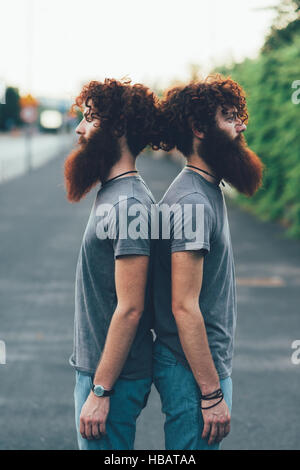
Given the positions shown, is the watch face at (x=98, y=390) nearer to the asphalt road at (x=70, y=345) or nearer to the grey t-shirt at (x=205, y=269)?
the grey t-shirt at (x=205, y=269)

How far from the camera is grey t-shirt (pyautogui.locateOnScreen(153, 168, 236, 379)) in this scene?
2059 millimetres

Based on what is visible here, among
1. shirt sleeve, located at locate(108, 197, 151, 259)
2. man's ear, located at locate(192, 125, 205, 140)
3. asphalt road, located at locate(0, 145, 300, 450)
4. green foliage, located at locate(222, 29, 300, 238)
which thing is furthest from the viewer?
green foliage, located at locate(222, 29, 300, 238)

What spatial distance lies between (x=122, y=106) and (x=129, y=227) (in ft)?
1.30

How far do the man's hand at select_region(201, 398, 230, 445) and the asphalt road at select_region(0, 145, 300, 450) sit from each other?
117 cm

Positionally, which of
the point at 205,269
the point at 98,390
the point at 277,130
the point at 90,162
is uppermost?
the point at 277,130

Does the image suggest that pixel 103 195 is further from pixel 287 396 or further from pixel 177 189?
pixel 287 396

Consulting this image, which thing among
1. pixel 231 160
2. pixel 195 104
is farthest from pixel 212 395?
pixel 195 104

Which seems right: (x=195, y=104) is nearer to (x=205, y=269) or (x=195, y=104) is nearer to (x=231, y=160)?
(x=231, y=160)

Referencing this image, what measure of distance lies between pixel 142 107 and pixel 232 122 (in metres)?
0.31

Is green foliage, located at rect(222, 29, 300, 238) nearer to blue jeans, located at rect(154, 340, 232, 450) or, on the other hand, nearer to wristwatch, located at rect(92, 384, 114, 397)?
blue jeans, located at rect(154, 340, 232, 450)

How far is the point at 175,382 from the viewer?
2.15m

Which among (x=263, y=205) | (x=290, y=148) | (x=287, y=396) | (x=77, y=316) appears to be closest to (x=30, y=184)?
(x=263, y=205)

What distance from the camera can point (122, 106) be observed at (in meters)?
2.09

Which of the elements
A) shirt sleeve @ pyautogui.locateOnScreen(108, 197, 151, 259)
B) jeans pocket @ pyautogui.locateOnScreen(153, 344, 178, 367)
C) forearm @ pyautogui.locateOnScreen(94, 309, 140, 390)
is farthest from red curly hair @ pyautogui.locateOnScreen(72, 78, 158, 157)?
jeans pocket @ pyautogui.locateOnScreen(153, 344, 178, 367)
